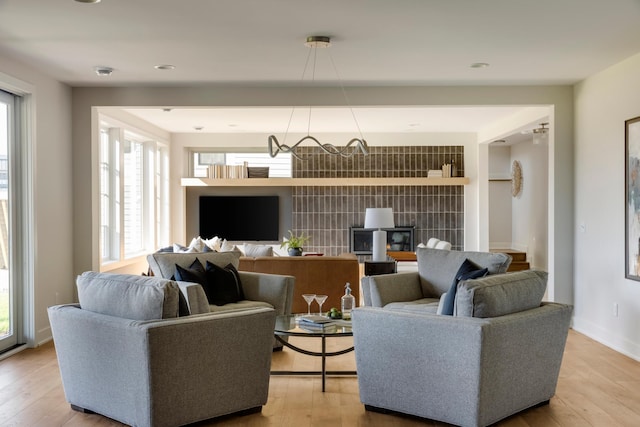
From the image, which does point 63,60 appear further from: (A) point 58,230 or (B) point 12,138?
(A) point 58,230

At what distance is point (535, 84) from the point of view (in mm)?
6547

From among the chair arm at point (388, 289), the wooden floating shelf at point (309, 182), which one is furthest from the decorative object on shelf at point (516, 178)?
the chair arm at point (388, 289)

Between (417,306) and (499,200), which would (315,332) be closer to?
(417,306)

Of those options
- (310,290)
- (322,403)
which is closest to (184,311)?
(322,403)

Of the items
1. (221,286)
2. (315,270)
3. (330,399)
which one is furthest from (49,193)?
(330,399)

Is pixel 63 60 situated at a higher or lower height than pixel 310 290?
higher

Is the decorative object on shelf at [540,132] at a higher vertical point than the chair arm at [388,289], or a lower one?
higher

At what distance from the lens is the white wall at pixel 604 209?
5.42 meters

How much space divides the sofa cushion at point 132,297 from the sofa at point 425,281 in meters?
2.10

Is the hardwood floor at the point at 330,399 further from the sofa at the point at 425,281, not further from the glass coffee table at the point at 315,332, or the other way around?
the sofa at the point at 425,281

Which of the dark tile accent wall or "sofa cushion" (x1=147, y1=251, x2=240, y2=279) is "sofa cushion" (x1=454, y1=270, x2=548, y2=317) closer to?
"sofa cushion" (x1=147, y1=251, x2=240, y2=279)

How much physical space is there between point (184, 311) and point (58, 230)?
3199 mm

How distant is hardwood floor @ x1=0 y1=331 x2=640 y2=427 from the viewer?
3.63m

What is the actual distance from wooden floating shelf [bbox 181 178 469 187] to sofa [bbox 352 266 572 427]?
7013 millimetres
